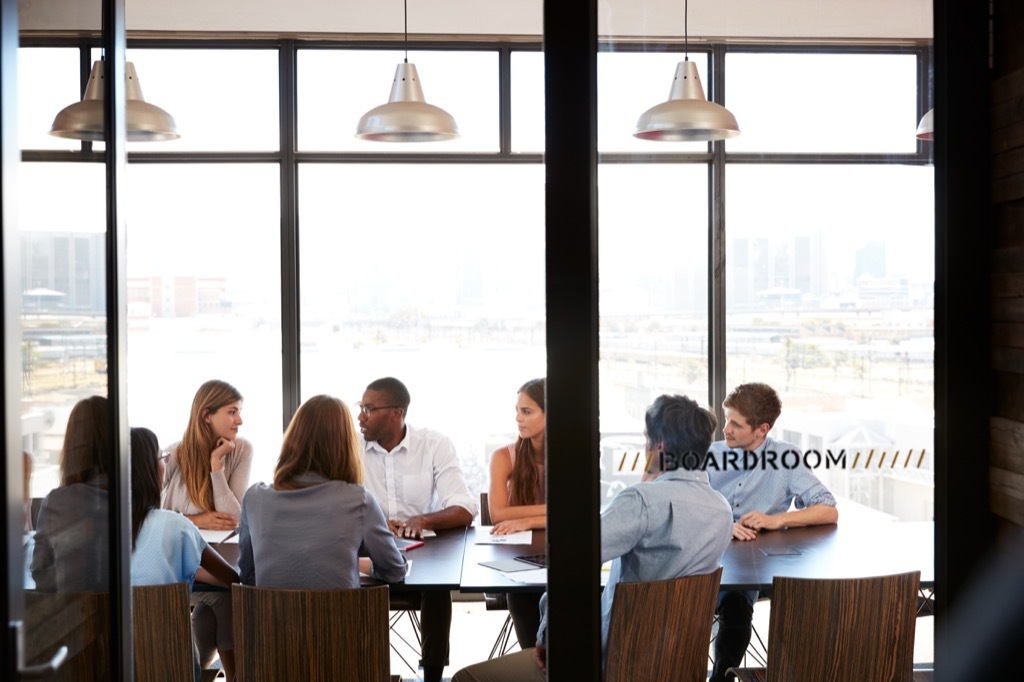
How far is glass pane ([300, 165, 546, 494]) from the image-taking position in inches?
227

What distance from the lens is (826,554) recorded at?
244 centimetres

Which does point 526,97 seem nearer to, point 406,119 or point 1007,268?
point 406,119

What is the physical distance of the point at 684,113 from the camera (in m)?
2.14

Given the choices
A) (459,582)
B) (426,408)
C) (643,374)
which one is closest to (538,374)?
(426,408)

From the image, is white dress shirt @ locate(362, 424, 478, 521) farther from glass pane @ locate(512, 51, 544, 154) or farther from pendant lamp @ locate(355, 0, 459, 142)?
glass pane @ locate(512, 51, 544, 154)

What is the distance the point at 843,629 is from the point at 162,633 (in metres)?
1.89

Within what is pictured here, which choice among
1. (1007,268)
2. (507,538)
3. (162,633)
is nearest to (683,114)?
(1007,268)

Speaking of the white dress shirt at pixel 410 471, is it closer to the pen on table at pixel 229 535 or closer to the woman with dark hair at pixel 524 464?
the woman with dark hair at pixel 524 464

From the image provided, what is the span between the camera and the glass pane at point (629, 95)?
2172mm

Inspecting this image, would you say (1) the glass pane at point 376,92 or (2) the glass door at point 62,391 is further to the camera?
(1) the glass pane at point 376,92

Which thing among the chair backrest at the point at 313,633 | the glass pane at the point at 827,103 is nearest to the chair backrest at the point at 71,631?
the chair backrest at the point at 313,633

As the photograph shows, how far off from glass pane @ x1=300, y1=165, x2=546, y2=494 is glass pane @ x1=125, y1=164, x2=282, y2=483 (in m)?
0.23

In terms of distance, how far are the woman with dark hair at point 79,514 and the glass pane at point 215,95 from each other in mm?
3945

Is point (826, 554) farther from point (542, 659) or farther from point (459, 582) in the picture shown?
point (459, 582)
